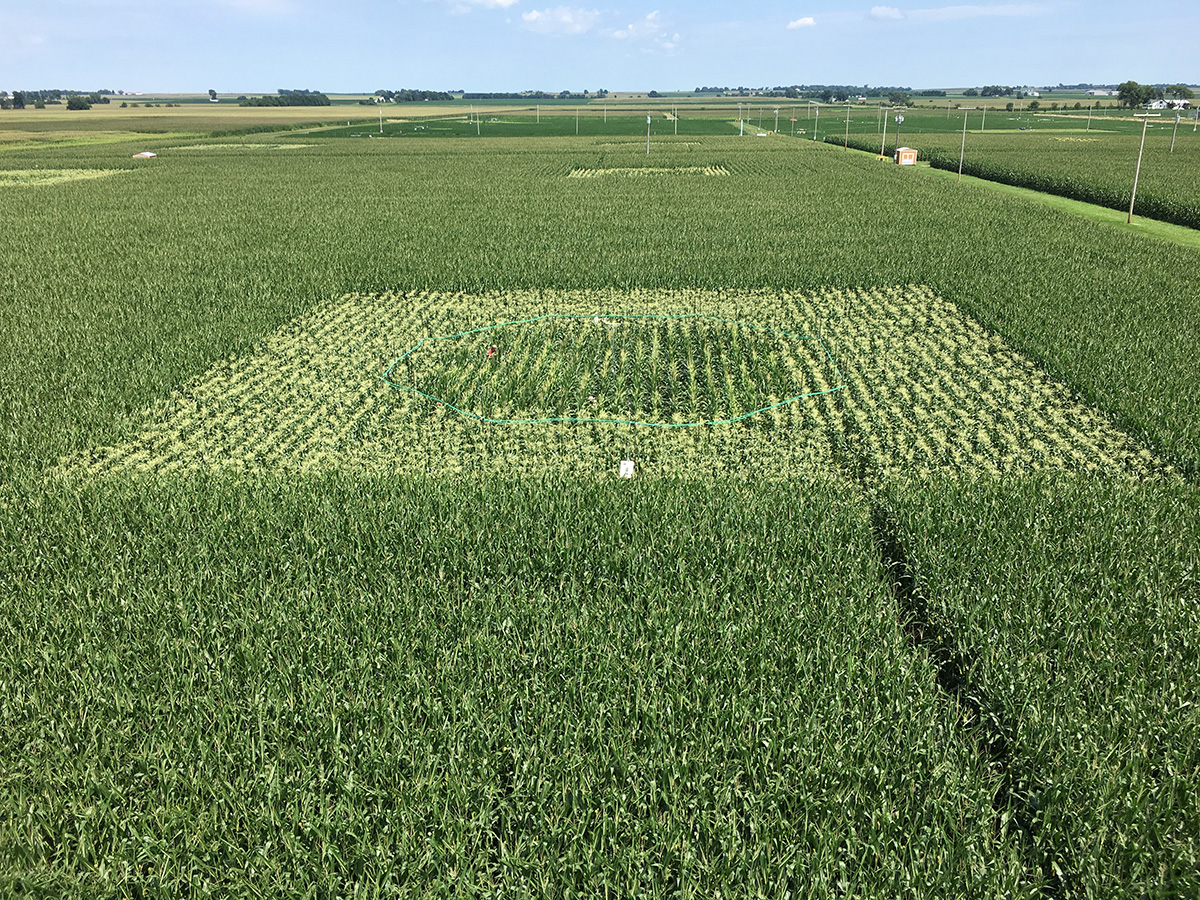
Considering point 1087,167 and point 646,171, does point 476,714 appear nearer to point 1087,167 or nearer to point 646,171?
point 646,171

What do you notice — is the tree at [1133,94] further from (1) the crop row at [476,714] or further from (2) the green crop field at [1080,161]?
(1) the crop row at [476,714]

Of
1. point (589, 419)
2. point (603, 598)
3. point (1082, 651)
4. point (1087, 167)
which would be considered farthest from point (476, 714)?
point (1087, 167)

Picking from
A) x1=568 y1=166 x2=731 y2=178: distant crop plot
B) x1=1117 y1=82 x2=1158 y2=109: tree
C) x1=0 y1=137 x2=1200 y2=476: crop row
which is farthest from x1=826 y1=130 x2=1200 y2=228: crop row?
x1=1117 y1=82 x2=1158 y2=109: tree

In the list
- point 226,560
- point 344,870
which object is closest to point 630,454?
point 226,560

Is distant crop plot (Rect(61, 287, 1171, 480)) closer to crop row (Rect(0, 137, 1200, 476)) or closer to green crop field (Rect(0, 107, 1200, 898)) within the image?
green crop field (Rect(0, 107, 1200, 898))

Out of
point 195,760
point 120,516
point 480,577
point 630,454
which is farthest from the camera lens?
point 630,454

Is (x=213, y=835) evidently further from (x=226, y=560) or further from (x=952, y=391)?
(x=952, y=391)
